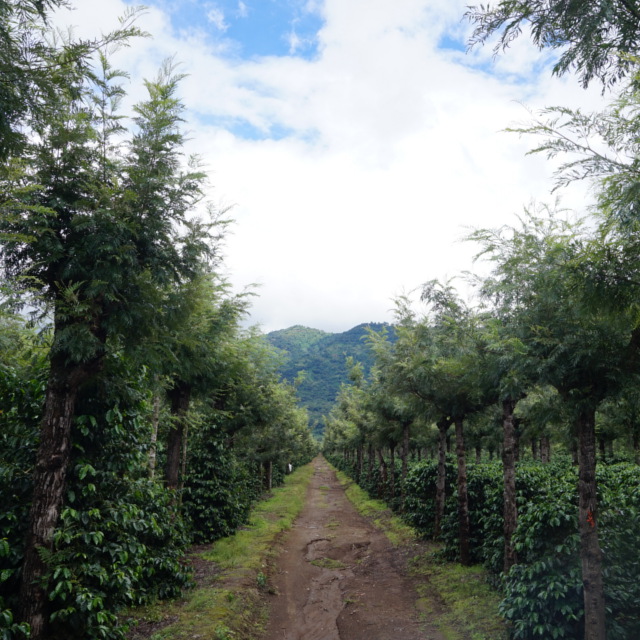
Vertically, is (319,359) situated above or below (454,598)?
above

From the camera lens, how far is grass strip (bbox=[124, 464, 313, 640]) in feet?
24.4

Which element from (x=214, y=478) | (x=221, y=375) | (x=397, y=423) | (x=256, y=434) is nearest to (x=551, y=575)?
(x=221, y=375)

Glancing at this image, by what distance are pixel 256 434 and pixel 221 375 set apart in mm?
11335

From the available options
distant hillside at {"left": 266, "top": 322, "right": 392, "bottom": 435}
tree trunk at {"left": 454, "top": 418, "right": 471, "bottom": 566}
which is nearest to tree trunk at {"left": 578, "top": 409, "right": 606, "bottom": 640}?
tree trunk at {"left": 454, "top": 418, "right": 471, "bottom": 566}

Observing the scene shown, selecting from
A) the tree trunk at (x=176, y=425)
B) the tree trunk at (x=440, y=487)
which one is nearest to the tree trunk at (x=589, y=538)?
the tree trunk at (x=440, y=487)

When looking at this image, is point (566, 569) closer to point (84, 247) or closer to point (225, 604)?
point (225, 604)

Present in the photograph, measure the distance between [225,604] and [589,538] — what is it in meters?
6.61

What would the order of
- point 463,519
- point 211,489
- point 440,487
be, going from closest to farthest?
point 463,519, point 440,487, point 211,489

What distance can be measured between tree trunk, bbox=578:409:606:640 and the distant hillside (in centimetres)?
8971

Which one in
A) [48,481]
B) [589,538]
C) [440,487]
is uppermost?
[48,481]

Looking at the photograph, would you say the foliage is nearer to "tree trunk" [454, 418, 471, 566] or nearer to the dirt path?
the dirt path

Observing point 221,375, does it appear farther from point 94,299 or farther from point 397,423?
point 397,423

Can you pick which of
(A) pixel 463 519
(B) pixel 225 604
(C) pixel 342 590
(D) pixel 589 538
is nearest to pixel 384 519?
(A) pixel 463 519

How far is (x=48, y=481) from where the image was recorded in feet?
17.3
